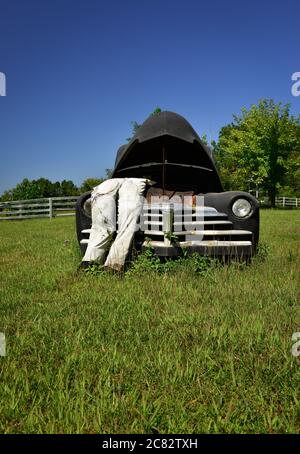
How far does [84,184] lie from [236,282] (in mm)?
56193

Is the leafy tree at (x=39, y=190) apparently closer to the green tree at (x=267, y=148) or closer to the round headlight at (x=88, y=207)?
the green tree at (x=267, y=148)

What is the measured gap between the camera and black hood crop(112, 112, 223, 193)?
4.83m

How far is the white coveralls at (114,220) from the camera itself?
3.90 metres

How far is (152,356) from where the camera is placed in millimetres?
1912

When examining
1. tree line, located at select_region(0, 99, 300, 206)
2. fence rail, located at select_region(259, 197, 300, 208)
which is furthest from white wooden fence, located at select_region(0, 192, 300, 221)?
fence rail, located at select_region(259, 197, 300, 208)

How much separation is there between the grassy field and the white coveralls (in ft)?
1.48

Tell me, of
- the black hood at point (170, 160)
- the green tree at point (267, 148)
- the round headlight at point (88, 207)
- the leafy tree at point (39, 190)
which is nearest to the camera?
the round headlight at point (88, 207)

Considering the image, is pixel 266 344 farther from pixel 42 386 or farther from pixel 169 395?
pixel 42 386

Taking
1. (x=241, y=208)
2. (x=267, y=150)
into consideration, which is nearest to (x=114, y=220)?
(x=241, y=208)

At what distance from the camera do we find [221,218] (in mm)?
4191

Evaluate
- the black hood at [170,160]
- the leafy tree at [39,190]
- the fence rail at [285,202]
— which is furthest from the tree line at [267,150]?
the leafy tree at [39,190]

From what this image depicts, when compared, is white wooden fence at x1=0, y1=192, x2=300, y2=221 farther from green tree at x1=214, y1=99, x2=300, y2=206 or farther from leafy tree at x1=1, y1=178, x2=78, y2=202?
leafy tree at x1=1, y1=178, x2=78, y2=202

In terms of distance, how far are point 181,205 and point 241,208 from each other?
79cm

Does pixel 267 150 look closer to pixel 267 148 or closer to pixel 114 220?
pixel 267 148
